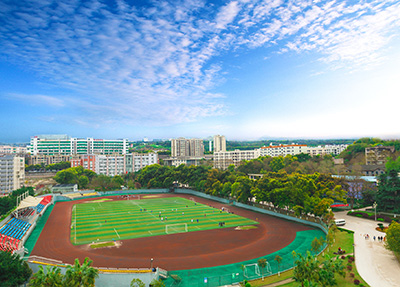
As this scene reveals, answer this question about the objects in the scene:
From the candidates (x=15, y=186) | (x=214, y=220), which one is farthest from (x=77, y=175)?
(x=214, y=220)

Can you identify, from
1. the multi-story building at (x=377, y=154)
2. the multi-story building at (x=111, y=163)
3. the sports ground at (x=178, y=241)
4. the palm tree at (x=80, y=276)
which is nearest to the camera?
the palm tree at (x=80, y=276)

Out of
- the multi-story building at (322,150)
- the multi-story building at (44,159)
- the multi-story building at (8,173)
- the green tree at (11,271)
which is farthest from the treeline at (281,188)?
the multi-story building at (44,159)

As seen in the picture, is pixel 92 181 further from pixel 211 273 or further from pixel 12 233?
pixel 211 273

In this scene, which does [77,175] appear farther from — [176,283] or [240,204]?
[176,283]

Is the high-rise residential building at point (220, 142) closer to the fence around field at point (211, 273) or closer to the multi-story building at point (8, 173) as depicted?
the multi-story building at point (8, 173)

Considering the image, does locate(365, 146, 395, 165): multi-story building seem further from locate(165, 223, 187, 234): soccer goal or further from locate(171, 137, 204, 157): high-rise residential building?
locate(171, 137, 204, 157): high-rise residential building

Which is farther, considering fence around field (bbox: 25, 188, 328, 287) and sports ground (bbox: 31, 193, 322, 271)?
sports ground (bbox: 31, 193, 322, 271)

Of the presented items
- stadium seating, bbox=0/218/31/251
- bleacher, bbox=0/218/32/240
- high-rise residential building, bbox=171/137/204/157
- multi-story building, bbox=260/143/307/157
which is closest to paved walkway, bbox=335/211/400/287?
stadium seating, bbox=0/218/31/251
